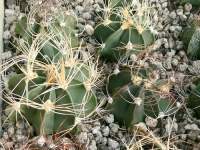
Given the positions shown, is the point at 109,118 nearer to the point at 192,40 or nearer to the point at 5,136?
the point at 5,136

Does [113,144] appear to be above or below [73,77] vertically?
below

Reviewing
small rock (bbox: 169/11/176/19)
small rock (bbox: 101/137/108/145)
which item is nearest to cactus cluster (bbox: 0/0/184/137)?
small rock (bbox: 101/137/108/145)

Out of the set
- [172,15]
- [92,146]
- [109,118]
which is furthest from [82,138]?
[172,15]

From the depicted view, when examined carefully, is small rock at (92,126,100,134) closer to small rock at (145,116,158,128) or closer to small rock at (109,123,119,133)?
small rock at (109,123,119,133)

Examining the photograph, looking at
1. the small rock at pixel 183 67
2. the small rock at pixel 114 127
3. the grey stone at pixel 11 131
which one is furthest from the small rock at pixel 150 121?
the grey stone at pixel 11 131

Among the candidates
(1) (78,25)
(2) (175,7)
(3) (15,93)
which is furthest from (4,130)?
(2) (175,7)

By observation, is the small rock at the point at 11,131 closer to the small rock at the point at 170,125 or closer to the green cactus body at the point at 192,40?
the small rock at the point at 170,125

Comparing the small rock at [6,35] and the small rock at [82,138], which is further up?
the small rock at [6,35]
